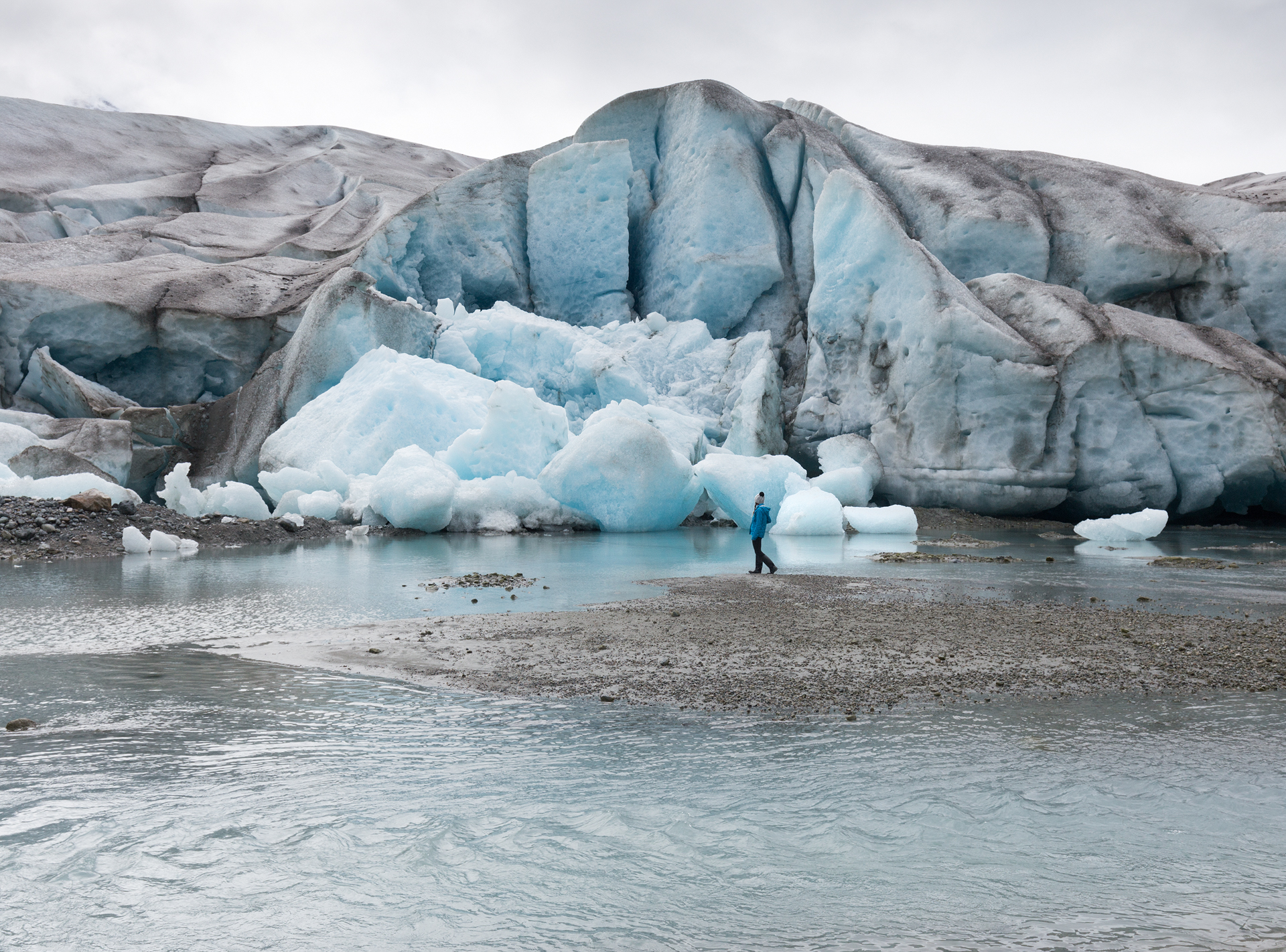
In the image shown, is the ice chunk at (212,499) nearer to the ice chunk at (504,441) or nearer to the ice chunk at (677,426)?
the ice chunk at (504,441)

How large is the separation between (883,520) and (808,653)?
39.3 feet

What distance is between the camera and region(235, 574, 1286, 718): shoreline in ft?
14.4

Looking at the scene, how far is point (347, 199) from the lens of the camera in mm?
30891

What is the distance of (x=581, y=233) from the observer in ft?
79.2

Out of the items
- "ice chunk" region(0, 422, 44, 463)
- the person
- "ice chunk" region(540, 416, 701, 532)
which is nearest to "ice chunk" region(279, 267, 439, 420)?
"ice chunk" region(0, 422, 44, 463)

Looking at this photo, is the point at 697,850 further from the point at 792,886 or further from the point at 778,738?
the point at 778,738

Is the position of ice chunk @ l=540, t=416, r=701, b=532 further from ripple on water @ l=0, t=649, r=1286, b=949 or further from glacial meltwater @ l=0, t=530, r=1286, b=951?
ripple on water @ l=0, t=649, r=1286, b=949

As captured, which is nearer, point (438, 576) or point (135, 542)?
point (438, 576)

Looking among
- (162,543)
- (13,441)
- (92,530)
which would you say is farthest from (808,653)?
(13,441)

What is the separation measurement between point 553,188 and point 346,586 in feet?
58.4

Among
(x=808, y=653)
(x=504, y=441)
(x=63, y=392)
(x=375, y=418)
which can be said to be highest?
(x=63, y=392)

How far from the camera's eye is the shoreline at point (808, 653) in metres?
4.38

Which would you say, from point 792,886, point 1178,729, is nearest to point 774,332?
point 1178,729

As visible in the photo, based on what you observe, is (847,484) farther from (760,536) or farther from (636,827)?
(636,827)
